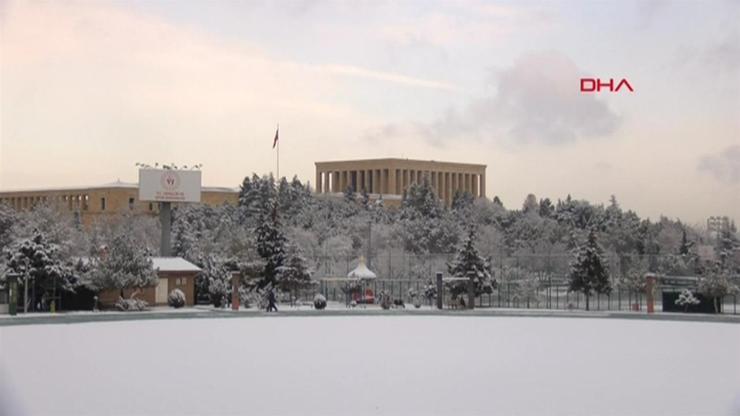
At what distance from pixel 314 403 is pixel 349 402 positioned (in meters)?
0.67

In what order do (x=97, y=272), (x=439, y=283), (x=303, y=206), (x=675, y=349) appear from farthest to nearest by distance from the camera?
(x=303, y=206)
(x=439, y=283)
(x=97, y=272)
(x=675, y=349)

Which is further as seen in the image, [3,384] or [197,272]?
[197,272]

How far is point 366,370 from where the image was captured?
2425 cm

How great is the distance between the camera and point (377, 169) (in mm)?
152500

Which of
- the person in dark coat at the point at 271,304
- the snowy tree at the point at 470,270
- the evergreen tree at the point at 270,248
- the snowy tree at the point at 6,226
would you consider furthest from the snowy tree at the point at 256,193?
the person in dark coat at the point at 271,304

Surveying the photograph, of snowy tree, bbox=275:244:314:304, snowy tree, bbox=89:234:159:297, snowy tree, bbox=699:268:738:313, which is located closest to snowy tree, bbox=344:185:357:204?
snowy tree, bbox=275:244:314:304

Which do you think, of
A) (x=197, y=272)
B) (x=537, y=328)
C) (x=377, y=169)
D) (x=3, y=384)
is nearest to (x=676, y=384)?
(x=3, y=384)

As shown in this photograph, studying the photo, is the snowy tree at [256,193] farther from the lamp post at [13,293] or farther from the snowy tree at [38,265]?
the lamp post at [13,293]

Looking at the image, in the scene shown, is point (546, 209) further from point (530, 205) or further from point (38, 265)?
point (38, 265)

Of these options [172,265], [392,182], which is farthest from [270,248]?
[392,182]

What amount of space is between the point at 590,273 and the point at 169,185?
29.0 metres

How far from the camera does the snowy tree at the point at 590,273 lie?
54531mm

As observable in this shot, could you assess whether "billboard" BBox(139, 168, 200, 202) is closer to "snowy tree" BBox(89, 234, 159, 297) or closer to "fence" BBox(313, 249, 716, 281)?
Result: "fence" BBox(313, 249, 716, 281)

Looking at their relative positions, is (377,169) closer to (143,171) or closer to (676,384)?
(143,171)
